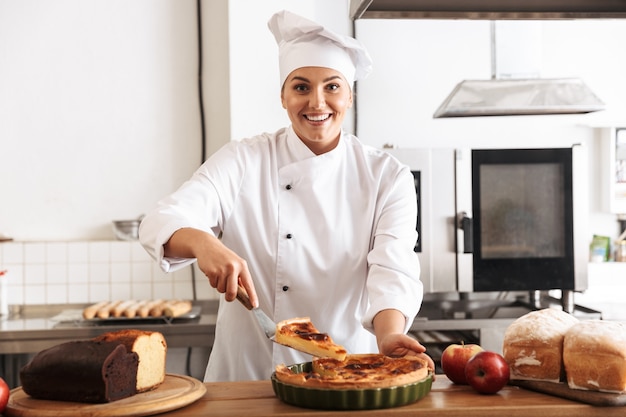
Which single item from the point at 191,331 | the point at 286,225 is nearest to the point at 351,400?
the point at 286,225

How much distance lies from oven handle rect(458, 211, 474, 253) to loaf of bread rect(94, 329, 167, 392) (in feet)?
6.86

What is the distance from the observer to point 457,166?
3701mm

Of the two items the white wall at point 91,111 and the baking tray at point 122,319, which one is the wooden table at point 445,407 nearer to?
the baking tray at point 122,319

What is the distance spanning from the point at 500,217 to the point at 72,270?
2259mm

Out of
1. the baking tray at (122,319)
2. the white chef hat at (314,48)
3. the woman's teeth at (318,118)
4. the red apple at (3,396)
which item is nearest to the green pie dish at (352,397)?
the red apple at (3,396)

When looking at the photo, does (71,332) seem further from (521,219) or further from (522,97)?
(522,97)

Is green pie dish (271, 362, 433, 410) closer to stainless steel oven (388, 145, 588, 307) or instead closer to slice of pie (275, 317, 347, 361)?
slice of pie (275, 317, 347, 361)

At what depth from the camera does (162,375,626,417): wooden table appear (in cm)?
Result: 156

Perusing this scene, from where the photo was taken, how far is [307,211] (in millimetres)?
2359

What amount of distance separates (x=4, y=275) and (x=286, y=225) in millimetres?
2304

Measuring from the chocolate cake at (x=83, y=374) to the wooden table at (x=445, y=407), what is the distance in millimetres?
148

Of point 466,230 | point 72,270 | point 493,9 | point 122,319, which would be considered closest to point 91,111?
point 72,270

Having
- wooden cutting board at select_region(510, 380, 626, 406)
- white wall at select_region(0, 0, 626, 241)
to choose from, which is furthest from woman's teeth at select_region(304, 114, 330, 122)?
white wall at select_region(0, 0, 626, 241)

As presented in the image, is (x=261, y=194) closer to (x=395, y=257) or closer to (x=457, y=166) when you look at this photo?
(x=395, y=257)
